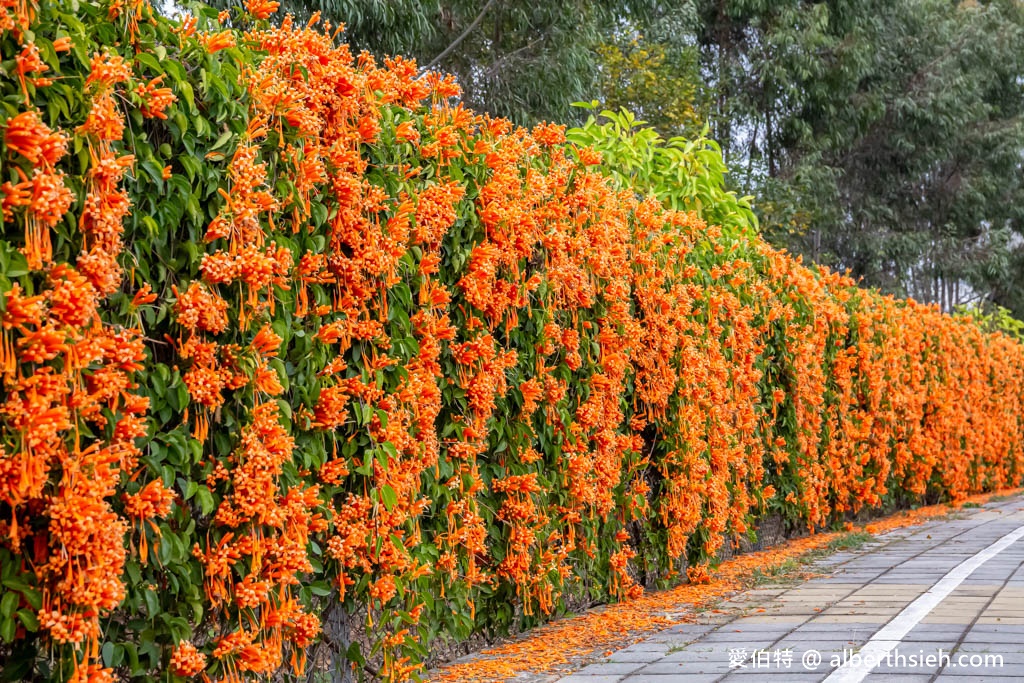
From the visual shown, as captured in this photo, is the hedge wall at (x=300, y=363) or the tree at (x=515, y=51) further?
the tree at (x=515, y=51)

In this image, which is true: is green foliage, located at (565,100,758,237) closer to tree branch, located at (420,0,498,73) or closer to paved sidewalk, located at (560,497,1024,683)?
paved sidewalk, located at (560,497,1024,683)

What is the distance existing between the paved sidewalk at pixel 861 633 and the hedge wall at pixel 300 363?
768mm

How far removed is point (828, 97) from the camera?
25.7 meters

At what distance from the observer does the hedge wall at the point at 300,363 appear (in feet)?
9.39

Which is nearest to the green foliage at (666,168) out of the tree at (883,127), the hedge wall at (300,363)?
the hedge wall at (300,363)

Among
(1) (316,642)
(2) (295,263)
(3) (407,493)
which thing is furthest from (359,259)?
(1) (316,642)

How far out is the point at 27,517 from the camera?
2.87 metres

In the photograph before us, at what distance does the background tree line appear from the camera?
1448cm

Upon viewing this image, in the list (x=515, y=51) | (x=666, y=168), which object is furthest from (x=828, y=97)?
(x=666, y=168)

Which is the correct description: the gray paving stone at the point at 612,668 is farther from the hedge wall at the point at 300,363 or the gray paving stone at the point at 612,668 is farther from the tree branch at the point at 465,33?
the tree branch at the point at 465,33

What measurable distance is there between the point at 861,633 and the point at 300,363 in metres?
3.36

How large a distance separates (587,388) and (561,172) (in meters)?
1.19

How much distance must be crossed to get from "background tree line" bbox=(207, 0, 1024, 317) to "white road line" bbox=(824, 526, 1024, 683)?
26.3ft

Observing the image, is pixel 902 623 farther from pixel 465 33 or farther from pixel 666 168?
pixel 465 33
